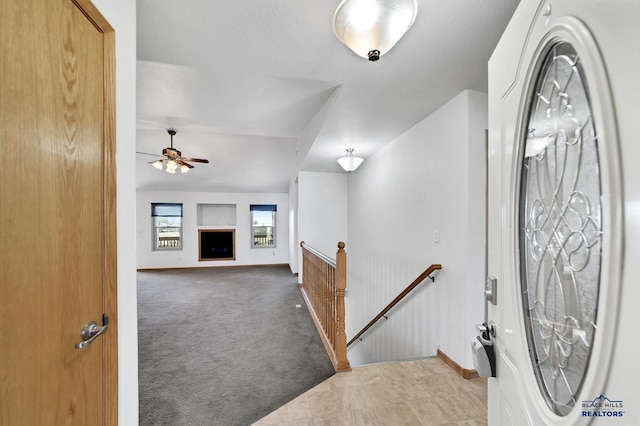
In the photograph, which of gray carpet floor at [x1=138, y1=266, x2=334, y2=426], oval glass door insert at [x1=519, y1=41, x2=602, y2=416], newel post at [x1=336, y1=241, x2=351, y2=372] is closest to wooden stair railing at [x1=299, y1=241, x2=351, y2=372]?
newel post at [x1=336, y1=241, x2=351, y2=372]

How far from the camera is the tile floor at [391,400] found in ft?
5.51

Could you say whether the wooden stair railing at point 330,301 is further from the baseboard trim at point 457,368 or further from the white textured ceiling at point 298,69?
the white textured ceiling at point 298,69

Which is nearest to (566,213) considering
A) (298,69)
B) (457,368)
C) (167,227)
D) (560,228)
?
(560,228)

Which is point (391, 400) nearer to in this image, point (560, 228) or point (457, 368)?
point (457, 368)

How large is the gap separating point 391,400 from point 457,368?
717 mm

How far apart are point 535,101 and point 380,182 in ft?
10.8

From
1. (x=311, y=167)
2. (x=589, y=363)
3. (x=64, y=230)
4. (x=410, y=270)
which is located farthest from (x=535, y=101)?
(x=311, y=167)

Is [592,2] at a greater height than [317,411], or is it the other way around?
[592,2]

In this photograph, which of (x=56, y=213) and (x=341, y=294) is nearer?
(x=56, y=213)

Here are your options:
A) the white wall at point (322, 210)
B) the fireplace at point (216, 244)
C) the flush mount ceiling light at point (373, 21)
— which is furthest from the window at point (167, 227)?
the flush mount ceiling light at point (373, 21)

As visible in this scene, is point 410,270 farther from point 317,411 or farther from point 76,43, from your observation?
point 76,43

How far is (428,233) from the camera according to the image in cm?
269

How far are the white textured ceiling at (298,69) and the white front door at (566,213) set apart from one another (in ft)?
3.01

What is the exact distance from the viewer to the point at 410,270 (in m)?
3.03
